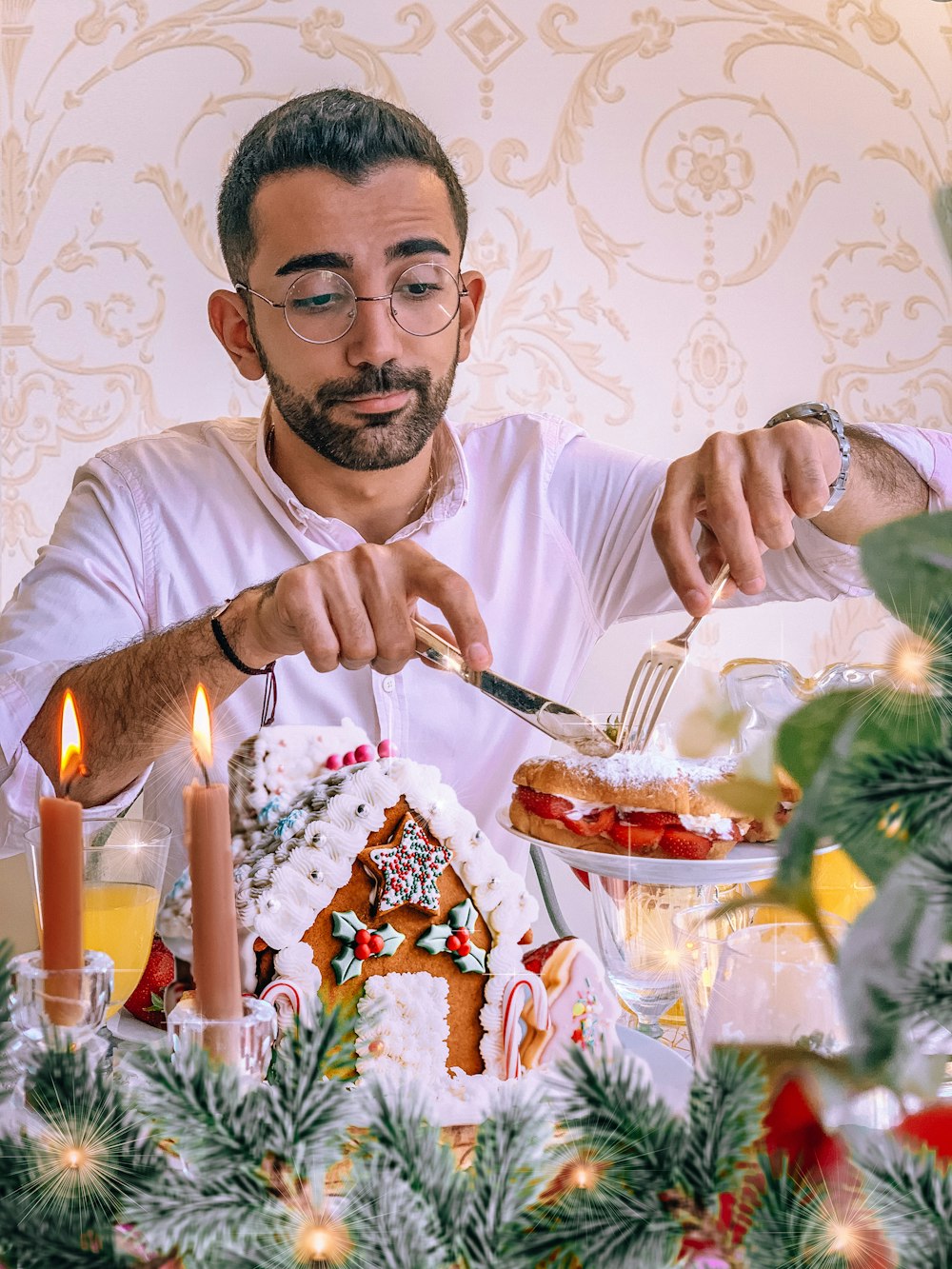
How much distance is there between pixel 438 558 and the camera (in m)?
1.93

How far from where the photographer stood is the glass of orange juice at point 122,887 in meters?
0.90

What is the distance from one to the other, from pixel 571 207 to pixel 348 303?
35.7 inches

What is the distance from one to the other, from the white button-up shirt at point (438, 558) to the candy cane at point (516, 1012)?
2.69ft

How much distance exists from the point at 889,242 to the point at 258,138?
143 cm

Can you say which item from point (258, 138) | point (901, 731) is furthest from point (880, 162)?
point (901, 731)

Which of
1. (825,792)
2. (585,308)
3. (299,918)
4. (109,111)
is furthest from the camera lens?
(585,308)

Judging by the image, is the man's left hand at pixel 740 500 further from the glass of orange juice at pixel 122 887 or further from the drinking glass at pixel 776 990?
the drinking glass at pixel 776 990

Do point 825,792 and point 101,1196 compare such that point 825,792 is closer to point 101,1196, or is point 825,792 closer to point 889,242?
point 101,1196

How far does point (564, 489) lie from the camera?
2.04m

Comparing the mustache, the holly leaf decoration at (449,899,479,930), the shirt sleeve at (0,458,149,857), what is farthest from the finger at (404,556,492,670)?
the mustache

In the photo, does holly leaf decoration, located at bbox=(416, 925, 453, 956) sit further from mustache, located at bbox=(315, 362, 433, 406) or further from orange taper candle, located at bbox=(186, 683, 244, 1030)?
mustache, located at bbox=(315, 362, 433, 406)

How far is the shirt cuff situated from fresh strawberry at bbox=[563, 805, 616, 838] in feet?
1.95

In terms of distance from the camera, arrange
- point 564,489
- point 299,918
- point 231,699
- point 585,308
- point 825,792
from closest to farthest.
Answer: point 825,792, point 299,918, point 231,699, point 564,489, point 585,308

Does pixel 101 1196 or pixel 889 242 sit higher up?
pixel 889 242
